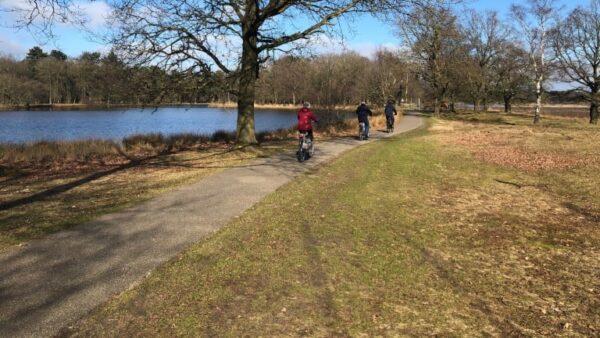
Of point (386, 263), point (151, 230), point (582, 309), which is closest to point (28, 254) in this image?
point (151, 230)

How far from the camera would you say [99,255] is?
5.88 meters

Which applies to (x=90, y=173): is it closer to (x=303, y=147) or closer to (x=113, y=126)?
(x=303, y=147)

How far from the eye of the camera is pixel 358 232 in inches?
284

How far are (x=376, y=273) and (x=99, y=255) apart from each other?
332 cm

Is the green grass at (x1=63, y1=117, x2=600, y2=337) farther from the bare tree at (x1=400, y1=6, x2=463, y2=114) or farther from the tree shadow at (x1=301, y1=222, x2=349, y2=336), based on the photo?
the bare tree at (x1=400, y1=6, x2=463, y2=114)

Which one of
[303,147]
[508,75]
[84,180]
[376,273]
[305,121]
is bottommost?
[376,273]

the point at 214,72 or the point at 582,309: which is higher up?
the point at 214,72

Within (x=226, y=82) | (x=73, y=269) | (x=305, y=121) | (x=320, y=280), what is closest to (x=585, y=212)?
(x=320, y=280)

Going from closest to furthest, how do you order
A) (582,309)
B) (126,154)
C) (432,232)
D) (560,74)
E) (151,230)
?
(582,309) → (151,230) → (432,232) → (126,154) → (560,74)

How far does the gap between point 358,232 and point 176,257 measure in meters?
2.72

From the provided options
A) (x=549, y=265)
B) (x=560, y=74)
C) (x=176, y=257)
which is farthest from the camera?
(x=560, y=74)

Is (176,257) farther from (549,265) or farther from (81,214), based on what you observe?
(549,265)

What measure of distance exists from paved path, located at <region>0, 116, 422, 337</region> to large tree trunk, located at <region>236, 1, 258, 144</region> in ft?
26.4

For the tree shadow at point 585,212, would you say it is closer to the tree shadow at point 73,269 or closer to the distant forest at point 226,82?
the tree shadow at point 73,269
